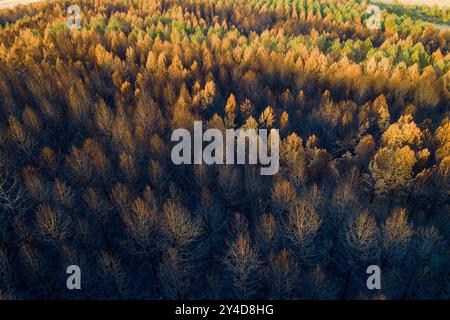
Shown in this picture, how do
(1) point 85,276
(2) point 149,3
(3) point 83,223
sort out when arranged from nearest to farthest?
1. (1) point 85,276
2. (3) point 83,223
3. (2) point 149,3

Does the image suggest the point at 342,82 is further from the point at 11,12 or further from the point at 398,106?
the point at 11,12

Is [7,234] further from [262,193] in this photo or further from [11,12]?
[11,12]

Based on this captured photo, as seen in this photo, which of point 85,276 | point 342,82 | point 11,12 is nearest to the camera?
point 85,276

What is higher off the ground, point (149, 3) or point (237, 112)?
point (149, 3)

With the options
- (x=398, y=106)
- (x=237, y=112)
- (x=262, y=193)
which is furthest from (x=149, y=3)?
(x=262, y=193)
